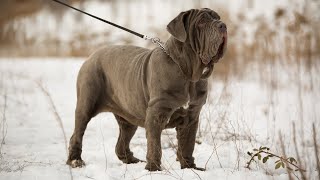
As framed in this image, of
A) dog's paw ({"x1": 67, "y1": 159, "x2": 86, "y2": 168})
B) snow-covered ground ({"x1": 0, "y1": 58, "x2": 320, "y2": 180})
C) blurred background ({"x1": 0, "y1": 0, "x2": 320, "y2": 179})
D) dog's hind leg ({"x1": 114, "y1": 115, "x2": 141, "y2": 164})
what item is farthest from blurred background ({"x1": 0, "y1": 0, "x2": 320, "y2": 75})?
dog's paw ({"x1": 67, "y1": 159, "x2": 86, "y2": 168})

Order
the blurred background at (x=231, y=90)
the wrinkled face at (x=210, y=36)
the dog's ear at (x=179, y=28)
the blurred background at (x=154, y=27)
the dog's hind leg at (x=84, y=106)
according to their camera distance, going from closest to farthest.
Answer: the wrinkled face at (x=210, y=36)
the dog's ear at (x=179, y=28)
the dog's hind leg at (x=84, y=106)
the blurred background at (x=231, y=90)
the blurred background at (x=154, y=27)

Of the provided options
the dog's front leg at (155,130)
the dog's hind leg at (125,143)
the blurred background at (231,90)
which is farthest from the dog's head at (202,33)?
the dog's hind leg at (125,143)

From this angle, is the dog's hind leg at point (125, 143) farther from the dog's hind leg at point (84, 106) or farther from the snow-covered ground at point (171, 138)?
the dog's hind leg at point (84, 106)

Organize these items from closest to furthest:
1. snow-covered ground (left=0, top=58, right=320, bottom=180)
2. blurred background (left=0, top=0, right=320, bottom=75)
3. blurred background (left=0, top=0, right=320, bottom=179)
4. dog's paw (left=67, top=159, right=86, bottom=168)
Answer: snow-covered ground (left=0, top=58, right=320, bottom=180) < dog's paw (left=67, top=159, right=86, bottom=168) < blurred background (left=0, top=0, right=320, bottom=179) < blurred background (left=0, top=0, right=320, bottom=75)

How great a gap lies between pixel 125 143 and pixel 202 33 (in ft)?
5.32

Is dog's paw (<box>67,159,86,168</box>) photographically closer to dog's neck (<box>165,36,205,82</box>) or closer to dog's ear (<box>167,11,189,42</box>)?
dog's neck (<box>165,36,205,82</box>)

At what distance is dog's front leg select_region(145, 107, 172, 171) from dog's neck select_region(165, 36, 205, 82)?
0.34 m

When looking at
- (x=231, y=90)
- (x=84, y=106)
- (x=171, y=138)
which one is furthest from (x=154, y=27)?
(x=84, y=106)

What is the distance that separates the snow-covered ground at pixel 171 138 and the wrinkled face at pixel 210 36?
2.71 feet

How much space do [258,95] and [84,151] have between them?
182 inches

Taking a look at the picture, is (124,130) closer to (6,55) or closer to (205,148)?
(205,148)

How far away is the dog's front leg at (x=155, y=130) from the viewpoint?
11.6 feet

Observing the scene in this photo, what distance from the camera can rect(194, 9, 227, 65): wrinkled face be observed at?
10.7ft

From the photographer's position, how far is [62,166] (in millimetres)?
4098
